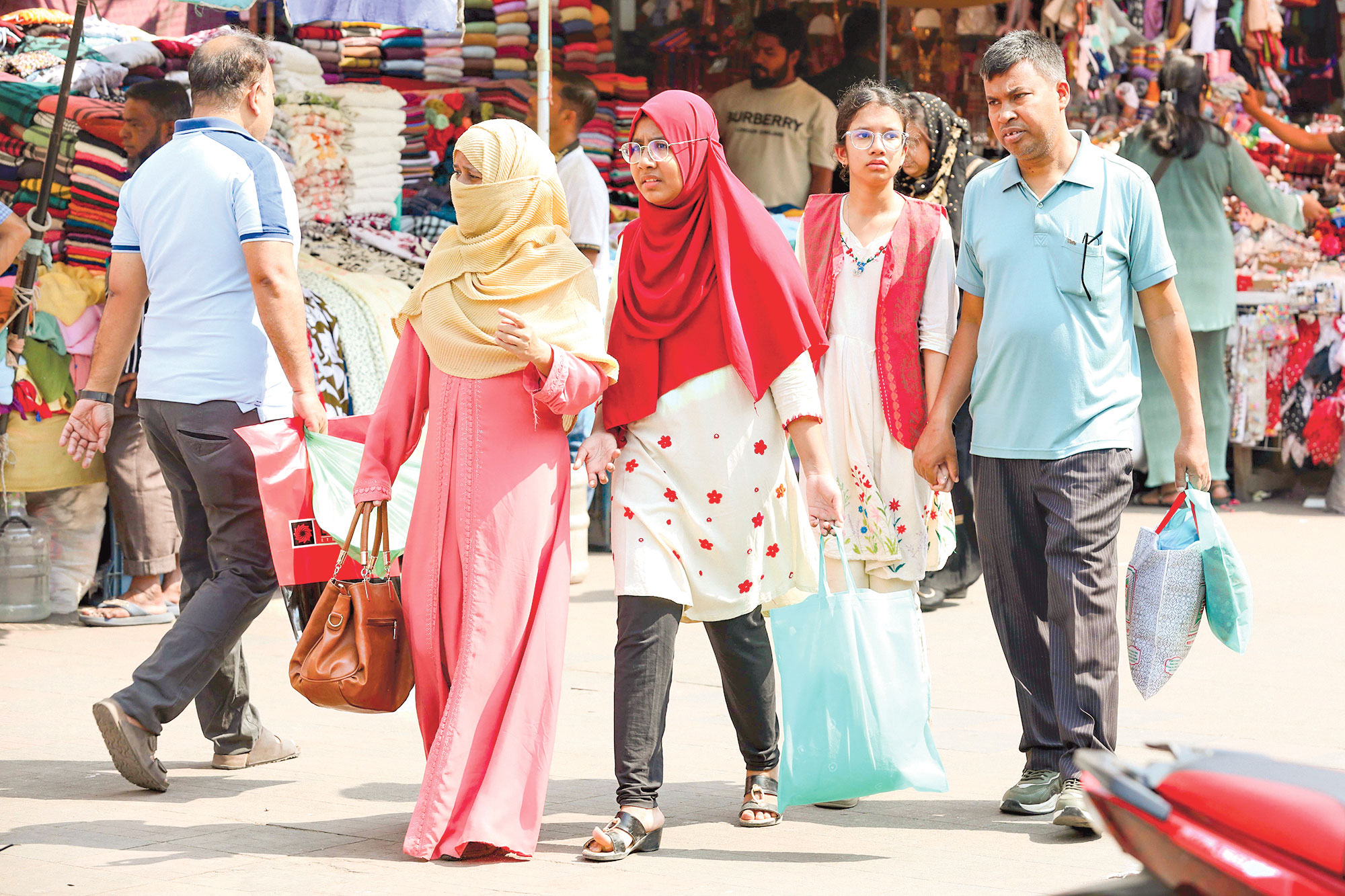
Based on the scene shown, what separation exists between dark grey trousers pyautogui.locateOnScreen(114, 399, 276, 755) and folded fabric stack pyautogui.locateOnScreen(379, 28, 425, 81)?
4356mm

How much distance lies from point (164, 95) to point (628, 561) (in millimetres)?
3545

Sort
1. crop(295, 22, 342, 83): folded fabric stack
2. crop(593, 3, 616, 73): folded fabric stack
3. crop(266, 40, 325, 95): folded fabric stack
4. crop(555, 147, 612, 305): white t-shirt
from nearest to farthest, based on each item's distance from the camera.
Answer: crop(555, 147, 612, 305): white t-shirt
crop(266, 40, 325, 95): folded fabric stack
crop(295, 22, 342, 83): folded fabric stack
crop(593, 3, 616, 73): folded fabric stack

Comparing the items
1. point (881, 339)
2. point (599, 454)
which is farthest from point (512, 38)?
point (599, 454)

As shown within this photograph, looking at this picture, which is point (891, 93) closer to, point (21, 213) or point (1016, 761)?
point (1016, 761)

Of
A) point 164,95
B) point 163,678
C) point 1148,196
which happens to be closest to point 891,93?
point 1148,196

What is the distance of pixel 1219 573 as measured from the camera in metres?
3.73

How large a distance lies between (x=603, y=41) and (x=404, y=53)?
3.60ft

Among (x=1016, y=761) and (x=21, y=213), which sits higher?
(x=21, y=213)

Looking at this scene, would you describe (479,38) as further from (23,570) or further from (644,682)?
(644,682)

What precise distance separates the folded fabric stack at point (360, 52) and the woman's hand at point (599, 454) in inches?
193

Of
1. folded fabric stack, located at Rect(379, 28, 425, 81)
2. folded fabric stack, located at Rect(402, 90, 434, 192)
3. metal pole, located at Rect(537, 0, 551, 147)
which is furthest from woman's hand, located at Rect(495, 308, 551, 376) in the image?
folded fabric stack, located at Rect(379, 28, 425, 81)

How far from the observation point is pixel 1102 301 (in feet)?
12.7

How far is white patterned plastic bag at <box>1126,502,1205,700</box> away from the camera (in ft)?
12.2

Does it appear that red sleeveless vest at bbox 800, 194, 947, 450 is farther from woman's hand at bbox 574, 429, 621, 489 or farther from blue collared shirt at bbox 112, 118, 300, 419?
blue collared shirt at bbox 112, 118, 300, 419
